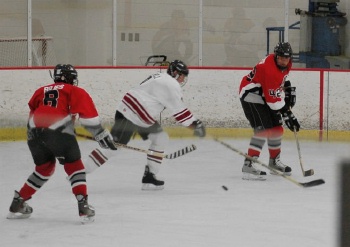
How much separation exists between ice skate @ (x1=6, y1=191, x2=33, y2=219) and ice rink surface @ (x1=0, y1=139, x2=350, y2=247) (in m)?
0.04

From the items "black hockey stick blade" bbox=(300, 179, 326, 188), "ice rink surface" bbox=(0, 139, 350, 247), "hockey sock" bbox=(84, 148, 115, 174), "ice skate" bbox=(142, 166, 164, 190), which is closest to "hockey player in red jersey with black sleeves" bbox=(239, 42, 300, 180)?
"ice rink surface" bbox=(0, 139, 350, 247)

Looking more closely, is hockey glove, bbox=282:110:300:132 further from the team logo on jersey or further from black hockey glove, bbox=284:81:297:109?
the team logo on jersey

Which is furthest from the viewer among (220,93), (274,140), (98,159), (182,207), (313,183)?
(220,93)

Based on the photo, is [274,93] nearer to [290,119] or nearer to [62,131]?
[290,119]

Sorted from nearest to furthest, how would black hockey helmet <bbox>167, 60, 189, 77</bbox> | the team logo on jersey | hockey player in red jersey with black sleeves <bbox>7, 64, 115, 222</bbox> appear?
hockey player in red jersey with black sleeves <bbox>7, 64, 115, 222</bbox> → black hockey helmet <bbox>167, 60, 189, 77</bbox> → the team logo on jersey

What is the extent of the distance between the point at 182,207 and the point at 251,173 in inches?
46.5

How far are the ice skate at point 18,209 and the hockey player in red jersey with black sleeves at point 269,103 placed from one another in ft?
6.26

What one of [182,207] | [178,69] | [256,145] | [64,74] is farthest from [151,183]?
[64,74]

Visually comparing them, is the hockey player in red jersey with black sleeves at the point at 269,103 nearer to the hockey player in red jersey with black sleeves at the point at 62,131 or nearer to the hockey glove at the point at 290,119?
the hockey glove at the point at 290,119

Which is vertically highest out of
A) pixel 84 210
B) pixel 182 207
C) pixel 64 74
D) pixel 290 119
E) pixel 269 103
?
pixel 64 74

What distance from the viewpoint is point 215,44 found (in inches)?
311

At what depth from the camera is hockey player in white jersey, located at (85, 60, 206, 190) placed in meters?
4.38

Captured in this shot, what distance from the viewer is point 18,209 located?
11.5 ft

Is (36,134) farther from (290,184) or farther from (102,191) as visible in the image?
(290,184)
